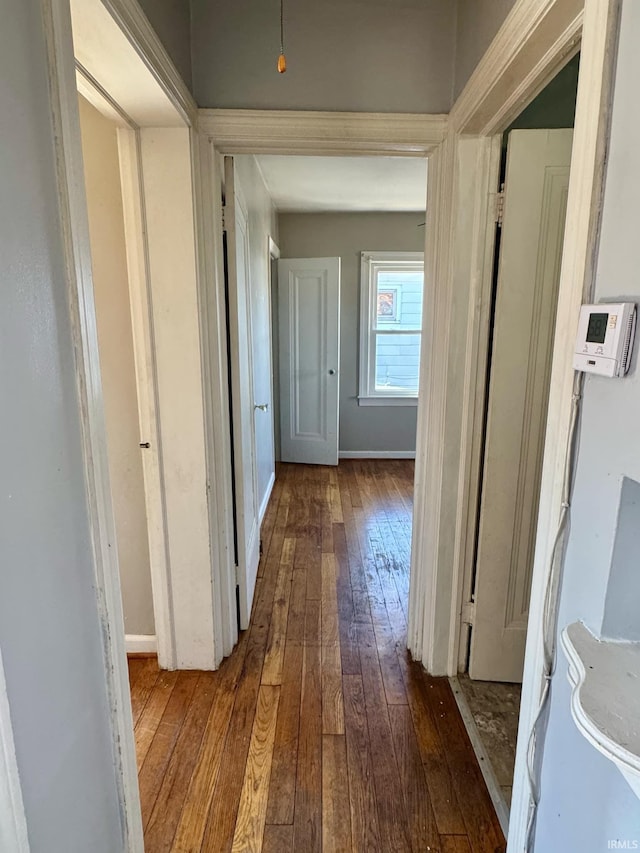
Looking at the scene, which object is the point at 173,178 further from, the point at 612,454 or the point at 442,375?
the point at 612,454

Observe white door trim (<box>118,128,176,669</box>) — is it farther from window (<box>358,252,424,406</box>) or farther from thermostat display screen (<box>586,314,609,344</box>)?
window (<box>358,252,424,406</box>)

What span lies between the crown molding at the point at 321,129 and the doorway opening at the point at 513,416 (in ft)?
1.00

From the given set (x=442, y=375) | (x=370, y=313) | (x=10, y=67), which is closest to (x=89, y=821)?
(x=10, y=67)

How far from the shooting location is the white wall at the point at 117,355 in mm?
1714

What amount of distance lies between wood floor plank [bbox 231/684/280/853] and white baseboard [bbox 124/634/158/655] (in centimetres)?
54

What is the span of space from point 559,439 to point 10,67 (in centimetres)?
110

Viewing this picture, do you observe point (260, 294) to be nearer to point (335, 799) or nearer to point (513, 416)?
point (513, 416)

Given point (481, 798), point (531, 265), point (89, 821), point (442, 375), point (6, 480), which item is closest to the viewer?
point (6, 480)

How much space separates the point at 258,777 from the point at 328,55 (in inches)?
95.4

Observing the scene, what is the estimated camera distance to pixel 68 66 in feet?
2.70

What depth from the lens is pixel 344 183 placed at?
143 inches

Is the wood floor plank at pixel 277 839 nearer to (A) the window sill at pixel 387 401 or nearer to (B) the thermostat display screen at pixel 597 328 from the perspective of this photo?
(B) the thermostat display screen at pixel 597 328

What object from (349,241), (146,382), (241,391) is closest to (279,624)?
(241,391)

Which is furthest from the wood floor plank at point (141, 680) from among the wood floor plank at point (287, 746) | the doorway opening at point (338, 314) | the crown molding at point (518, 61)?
the crown molding at point (518, 61)
